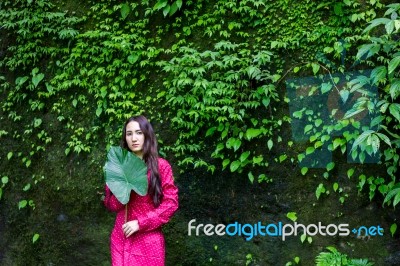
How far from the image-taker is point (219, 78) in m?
4.50

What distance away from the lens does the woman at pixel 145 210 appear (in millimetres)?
3119

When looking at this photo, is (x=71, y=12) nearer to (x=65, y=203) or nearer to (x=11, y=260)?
(x=65, y=203)

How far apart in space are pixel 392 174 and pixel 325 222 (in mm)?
732

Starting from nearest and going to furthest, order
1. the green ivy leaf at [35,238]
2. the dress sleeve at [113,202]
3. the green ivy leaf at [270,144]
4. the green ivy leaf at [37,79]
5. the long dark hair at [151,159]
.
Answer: the long dark hair at [151,159] → the dress sleeve at [113,202] → the green ivy leaf at [270,144] → the green ivy leaf at [35,238] → the green ivy leaf at [37,79]

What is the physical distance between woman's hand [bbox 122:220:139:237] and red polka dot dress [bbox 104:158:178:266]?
0.03 m

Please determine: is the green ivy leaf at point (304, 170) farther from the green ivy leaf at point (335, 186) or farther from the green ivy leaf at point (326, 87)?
the green ivy leaf at point (326, 87)

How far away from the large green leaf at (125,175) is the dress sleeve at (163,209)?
168 mm

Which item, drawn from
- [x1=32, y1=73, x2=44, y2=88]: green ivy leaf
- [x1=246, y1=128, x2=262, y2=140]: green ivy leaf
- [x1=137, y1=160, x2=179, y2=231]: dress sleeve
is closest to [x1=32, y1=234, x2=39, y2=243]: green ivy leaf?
[x1=32, y1=73, x2=44, y2=88]: green ivy leaf

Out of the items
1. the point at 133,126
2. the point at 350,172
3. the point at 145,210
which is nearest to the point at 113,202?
the point at 145,210

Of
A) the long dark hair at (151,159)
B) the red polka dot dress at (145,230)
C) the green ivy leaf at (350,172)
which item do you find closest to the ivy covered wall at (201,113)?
the green ivy leaf at (350,172)

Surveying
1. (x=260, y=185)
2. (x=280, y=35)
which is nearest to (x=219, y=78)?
(x=280, y=35)

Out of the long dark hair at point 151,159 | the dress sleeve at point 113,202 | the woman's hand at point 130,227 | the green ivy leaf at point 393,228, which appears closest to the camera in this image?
the woman's hand at point 130,227

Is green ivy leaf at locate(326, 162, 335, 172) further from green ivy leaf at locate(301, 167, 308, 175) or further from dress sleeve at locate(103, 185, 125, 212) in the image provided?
dress sleeve at locate(103, 185, 125, 212)

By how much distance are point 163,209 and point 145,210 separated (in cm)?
15
